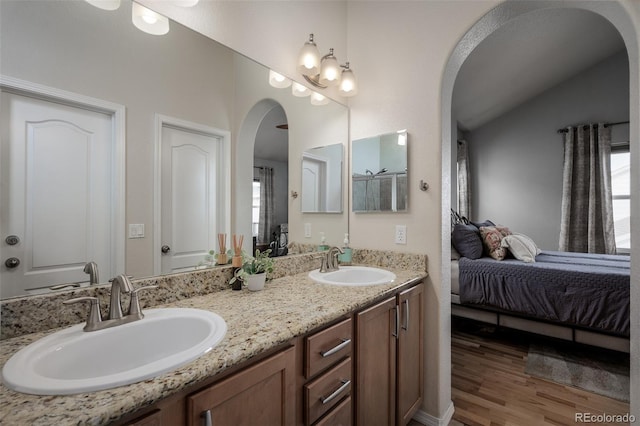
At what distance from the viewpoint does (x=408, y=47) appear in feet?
5.92

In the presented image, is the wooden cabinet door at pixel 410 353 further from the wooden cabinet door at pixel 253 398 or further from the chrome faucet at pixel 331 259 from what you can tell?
the wooden cabinet door at pixel 253 398

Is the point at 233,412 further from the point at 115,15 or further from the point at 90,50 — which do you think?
the point at 115,15

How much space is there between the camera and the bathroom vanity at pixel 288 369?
1.80 feet

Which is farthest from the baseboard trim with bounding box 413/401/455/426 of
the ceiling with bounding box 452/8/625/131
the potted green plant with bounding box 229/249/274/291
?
the ceiling with bounding box 452/8/625/131

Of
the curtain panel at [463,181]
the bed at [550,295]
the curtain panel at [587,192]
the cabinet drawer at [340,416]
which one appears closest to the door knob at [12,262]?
the cabinet drawer at [340,416]

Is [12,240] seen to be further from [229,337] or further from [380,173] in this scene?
[380,173]

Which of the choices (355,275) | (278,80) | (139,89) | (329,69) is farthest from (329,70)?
(355,275)

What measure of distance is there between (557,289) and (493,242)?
726mm

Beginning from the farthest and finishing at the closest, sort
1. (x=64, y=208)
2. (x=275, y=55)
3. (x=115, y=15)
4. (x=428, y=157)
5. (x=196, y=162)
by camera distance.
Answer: (x=428, y=157) → (x=275, y=55) → (x=196, y=162) → (x=115, y=15) → (x=64, y=208)

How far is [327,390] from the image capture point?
1025mm

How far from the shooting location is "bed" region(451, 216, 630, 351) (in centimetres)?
224

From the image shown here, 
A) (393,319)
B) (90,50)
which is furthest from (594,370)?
(90,50)

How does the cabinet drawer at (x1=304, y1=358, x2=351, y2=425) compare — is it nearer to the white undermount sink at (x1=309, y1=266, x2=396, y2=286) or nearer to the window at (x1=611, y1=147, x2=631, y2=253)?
the white undermount sink at (x1=309, y1=266, x2=396, y2=286)

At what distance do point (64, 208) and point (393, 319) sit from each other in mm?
1377
